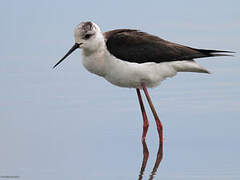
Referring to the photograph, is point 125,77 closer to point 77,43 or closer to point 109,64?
point 109,64

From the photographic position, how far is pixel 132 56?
992cm

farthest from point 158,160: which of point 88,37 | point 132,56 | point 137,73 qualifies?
point 88,37

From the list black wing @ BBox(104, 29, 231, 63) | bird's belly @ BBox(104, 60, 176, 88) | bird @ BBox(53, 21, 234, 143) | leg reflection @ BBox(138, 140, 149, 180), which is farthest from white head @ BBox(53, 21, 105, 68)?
leg reflection @ BBox(138, 140, 149, 180)

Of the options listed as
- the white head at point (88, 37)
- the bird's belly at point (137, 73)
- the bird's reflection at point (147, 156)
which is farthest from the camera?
the bird's belly at point (137, 73)

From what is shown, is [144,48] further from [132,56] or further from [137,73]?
[137,73]

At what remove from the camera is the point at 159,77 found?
33.2ft

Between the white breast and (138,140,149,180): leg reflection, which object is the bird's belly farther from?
(138,140,149,180): leg reflection

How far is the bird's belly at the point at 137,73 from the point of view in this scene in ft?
32.1

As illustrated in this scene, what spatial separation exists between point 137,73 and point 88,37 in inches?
38.4

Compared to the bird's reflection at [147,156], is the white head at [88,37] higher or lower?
higher

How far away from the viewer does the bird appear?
32.1 ft

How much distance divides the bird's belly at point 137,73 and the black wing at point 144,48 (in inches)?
4.0

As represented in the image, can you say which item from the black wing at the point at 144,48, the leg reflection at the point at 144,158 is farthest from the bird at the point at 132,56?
the leg reflection at the point at 144,158

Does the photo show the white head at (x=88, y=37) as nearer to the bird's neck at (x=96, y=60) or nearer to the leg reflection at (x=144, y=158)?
the bird's neck at (x=96, y=60)
